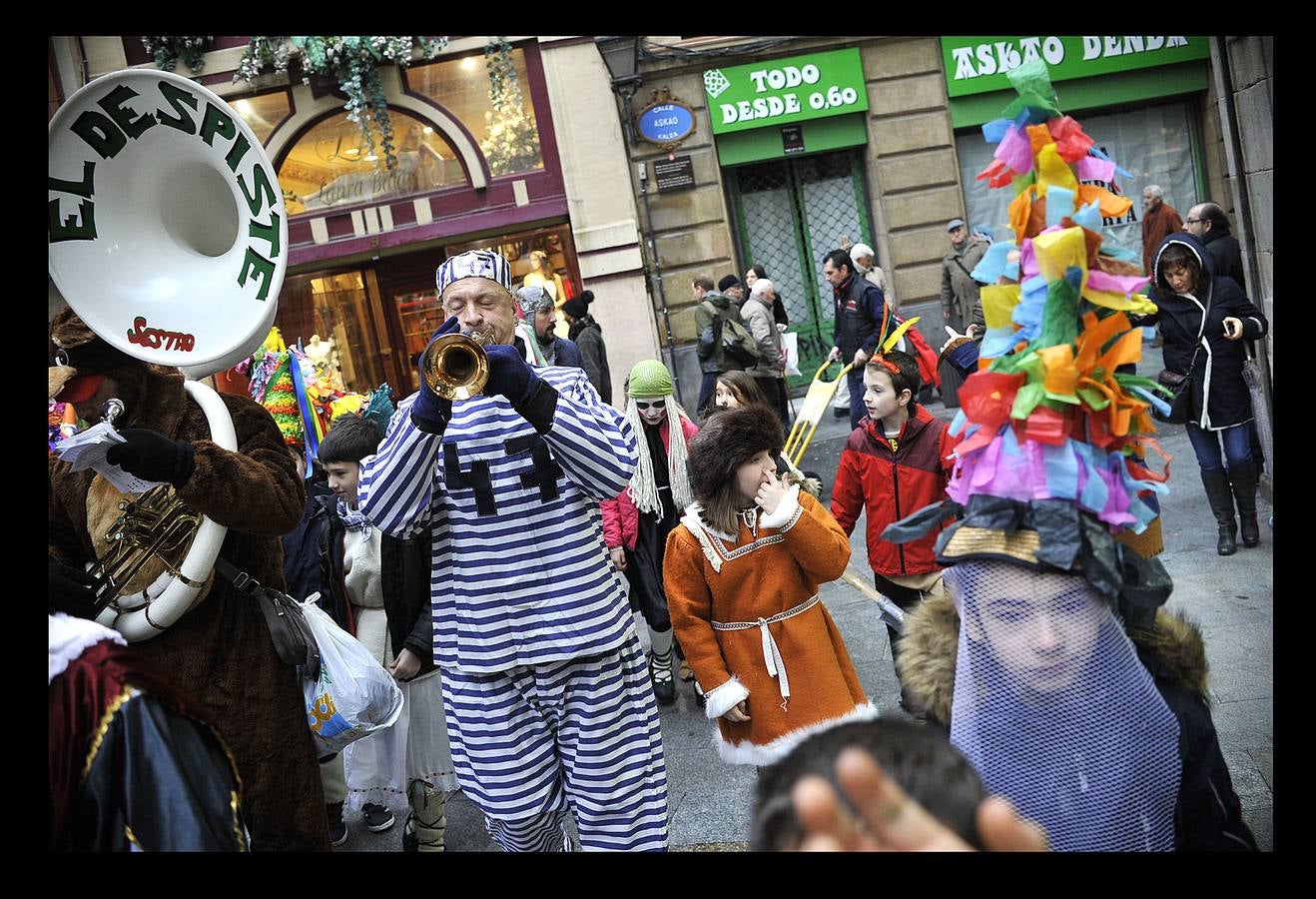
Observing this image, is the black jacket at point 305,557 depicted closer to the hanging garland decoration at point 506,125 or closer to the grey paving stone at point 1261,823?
the grey paving stone at point 1261,823

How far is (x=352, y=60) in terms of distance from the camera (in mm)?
12367

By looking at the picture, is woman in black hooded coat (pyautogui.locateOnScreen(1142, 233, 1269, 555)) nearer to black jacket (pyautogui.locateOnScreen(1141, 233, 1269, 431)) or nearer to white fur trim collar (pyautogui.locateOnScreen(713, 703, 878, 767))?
black jacket (pyautogui.locateOnScreen(1141, 233, 1269, 431))

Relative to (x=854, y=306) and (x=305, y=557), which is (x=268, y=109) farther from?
(x=305, y=557)

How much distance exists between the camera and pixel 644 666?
3.30 meters

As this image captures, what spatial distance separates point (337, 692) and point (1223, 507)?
196 inches

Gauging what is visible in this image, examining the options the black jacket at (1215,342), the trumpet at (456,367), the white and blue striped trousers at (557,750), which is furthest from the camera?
the black jacket at (1215,342)

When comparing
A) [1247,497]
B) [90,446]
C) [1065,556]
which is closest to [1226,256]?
[1247,497]

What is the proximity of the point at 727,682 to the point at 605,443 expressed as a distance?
3.01 ft

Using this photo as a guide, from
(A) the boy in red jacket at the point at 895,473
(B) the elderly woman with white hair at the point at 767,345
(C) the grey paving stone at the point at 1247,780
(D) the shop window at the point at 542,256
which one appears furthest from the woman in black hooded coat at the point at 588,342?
(C) the grey paving stone at the point at 1247,780

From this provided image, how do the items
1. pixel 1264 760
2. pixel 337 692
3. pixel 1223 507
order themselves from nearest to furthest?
pixel 337 692 → pixel 1264 760 → pixel 1223 507

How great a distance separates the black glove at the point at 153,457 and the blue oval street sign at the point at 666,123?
10.6 meters

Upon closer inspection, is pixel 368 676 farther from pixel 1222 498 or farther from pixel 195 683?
pixel 1222 498

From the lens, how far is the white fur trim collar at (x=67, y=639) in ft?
6.46

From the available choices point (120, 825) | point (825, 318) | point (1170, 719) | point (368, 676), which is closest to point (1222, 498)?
point (1170, 719)
